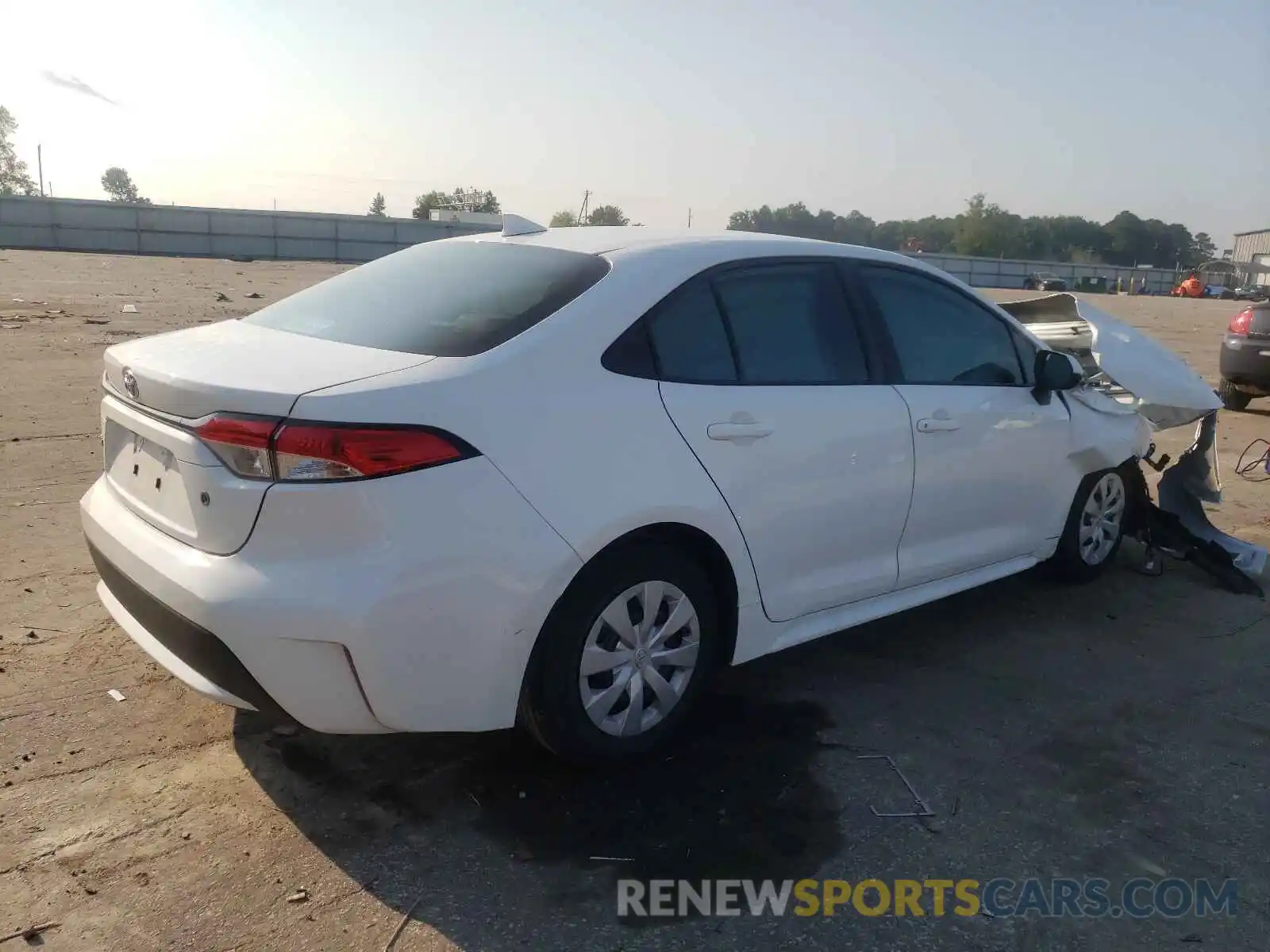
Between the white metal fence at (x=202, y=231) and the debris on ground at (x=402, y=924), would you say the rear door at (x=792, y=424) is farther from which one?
the white metal fence at (x=202, y=231)

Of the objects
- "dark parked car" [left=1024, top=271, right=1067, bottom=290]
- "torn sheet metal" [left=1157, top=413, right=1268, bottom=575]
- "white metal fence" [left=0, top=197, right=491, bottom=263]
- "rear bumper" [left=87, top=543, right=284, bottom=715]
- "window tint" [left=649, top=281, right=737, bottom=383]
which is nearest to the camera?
"rear bumper" [left=87, top=543, right=284, bottom=715]

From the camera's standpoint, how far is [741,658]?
3.53 metres

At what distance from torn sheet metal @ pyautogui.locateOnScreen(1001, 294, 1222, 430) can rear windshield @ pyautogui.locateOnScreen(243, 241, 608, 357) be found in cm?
324

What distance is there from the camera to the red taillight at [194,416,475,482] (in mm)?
2562

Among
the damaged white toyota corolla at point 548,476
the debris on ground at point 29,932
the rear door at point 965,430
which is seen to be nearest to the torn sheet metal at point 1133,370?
the rear door at point 965,430

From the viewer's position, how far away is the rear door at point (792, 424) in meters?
3.29

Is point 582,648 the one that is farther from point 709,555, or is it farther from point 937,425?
point 937,425

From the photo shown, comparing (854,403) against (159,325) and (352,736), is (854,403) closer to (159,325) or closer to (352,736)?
(352,736)

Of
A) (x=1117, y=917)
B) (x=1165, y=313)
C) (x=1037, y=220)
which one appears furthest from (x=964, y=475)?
(x=1037, y=220)

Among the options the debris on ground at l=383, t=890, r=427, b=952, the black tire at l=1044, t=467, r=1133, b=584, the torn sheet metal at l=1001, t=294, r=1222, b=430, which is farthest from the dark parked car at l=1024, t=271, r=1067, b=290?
the debris on ground at l=383, t=890, r=427, b=952

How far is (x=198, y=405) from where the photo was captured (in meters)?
2.72

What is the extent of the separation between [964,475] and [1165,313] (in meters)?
34.9

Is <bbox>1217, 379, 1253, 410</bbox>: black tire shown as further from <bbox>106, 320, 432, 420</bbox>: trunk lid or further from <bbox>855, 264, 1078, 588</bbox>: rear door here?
<bbox>106, 320, 432, 420</bbox>: trunk lid

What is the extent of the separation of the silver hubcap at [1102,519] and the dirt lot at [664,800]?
582 mm
